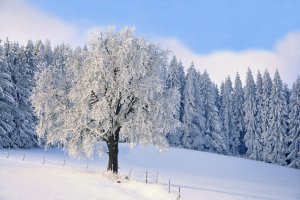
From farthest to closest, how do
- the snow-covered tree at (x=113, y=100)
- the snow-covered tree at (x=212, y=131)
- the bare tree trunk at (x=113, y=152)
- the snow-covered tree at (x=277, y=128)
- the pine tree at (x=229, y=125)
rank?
the pine tree at (x=229, y=125) → the snow-covered tree at (x=212, y=131) → the snow-covered tree at (x=277, y=128) → the bare tree trunk at (x=113, y=152) → the snow-covered tree at (x=113, y=100)

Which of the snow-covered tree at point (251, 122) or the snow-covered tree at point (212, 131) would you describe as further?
the snow-covered tree at point (251, 122)

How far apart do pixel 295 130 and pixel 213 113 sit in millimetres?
17551

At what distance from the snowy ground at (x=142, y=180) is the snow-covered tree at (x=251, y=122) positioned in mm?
13520

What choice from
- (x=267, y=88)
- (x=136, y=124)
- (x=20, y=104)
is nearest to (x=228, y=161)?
(x=267, y=88)

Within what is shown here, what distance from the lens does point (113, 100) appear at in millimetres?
34812

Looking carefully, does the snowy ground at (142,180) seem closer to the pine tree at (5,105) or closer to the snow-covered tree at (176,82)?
the snow-covered tree at (176,82)

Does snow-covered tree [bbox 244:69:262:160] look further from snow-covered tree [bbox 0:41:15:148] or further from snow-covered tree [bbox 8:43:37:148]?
snow-covered tree [bbox 0:41:15:148]

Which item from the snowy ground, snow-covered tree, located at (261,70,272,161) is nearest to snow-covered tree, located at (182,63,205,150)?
the snowy ground

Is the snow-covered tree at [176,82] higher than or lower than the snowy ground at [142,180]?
higher

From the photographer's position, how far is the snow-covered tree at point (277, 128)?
3199 inches

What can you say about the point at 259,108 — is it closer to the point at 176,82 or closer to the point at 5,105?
the point at 176,82

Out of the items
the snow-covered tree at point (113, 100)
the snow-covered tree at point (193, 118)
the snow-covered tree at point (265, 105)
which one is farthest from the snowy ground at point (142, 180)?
the snow-covered tree at point (265, 105)

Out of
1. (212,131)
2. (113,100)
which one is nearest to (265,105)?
(212,131)

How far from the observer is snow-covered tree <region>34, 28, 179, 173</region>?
34659mm
